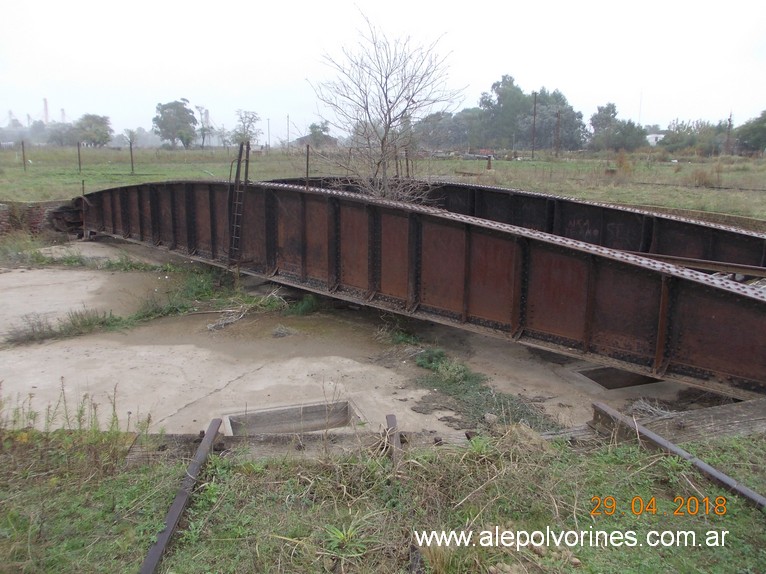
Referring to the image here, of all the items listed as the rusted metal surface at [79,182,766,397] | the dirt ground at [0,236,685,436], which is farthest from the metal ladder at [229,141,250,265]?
the dirt ground at [0,236,685,436]

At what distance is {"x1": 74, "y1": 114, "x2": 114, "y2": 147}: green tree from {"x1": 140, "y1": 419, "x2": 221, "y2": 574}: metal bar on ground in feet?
294

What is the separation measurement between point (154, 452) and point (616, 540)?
3.07 metres

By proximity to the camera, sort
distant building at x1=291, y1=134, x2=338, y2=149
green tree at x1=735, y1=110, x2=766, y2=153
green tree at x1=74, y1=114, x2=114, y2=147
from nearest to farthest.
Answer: distant building at x1=291, y1=134, x2=338, y2=149
green tree at x1=735, y1=110, x2=766, y2=153
green tree at x1=74, y1=114, x2=114, y2=147

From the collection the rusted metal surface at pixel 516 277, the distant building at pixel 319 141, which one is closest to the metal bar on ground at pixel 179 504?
the rusted metal surface at pixel 516 277

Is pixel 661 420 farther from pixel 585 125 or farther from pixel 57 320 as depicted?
pixel 585 125

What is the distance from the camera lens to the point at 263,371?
752 cm

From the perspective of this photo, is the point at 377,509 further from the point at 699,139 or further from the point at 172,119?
the point at 172,119

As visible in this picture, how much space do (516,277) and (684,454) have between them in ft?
11.2

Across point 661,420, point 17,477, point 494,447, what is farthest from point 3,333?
point 661,420

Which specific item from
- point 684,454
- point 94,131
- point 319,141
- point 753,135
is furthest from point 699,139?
point 94,131

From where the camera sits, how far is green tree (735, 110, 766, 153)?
4962 centimetres

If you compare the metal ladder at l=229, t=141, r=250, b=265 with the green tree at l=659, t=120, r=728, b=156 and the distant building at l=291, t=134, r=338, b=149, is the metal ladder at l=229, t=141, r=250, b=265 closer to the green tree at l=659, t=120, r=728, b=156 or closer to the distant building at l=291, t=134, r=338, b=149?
the distant building at l=291, t=134, r=338, b=149

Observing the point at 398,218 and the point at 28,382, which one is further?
the point at 398,218

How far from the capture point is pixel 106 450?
14.3 ft
